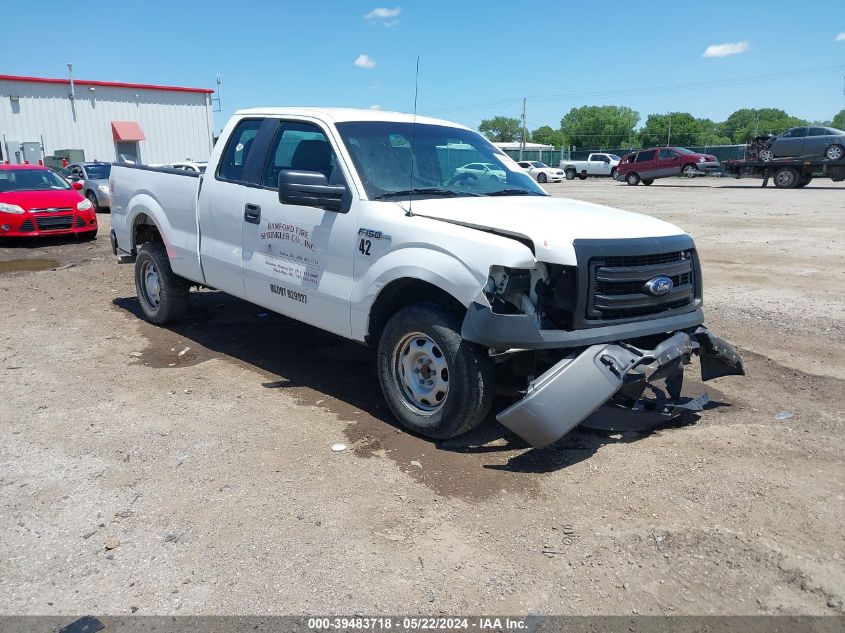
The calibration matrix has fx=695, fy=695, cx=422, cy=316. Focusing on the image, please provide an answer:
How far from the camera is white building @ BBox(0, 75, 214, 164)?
1497 inches

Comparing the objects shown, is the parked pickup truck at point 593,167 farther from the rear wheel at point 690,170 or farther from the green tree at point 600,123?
the green tree at point 600,123

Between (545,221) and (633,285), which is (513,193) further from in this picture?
(633,285)

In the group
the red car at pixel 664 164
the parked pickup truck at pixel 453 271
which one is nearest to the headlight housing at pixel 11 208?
the parked pickup truck at pixel 453 271

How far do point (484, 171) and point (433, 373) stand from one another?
1819mm

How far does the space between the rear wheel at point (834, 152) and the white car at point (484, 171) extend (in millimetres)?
28138

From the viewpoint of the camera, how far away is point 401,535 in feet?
11.4

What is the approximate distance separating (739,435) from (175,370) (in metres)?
4.49

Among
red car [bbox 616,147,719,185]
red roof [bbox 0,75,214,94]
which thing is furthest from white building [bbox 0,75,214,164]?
red car [bbox 616,147,719,185]

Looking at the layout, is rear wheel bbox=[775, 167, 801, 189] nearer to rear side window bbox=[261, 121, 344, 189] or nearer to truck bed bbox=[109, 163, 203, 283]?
truck bed bbox=[109, 163, 203, 283]

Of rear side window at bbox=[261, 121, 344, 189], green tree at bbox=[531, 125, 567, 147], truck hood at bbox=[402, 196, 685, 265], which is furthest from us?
green tree at bbox=[531, 125, 567, 147]

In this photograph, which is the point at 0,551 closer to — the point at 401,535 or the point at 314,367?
the point at 401,535

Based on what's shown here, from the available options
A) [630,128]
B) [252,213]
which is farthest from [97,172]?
[630,128]

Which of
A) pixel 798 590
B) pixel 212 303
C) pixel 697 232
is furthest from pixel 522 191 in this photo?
pixel 697 232

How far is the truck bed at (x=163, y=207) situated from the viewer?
21.1ft
